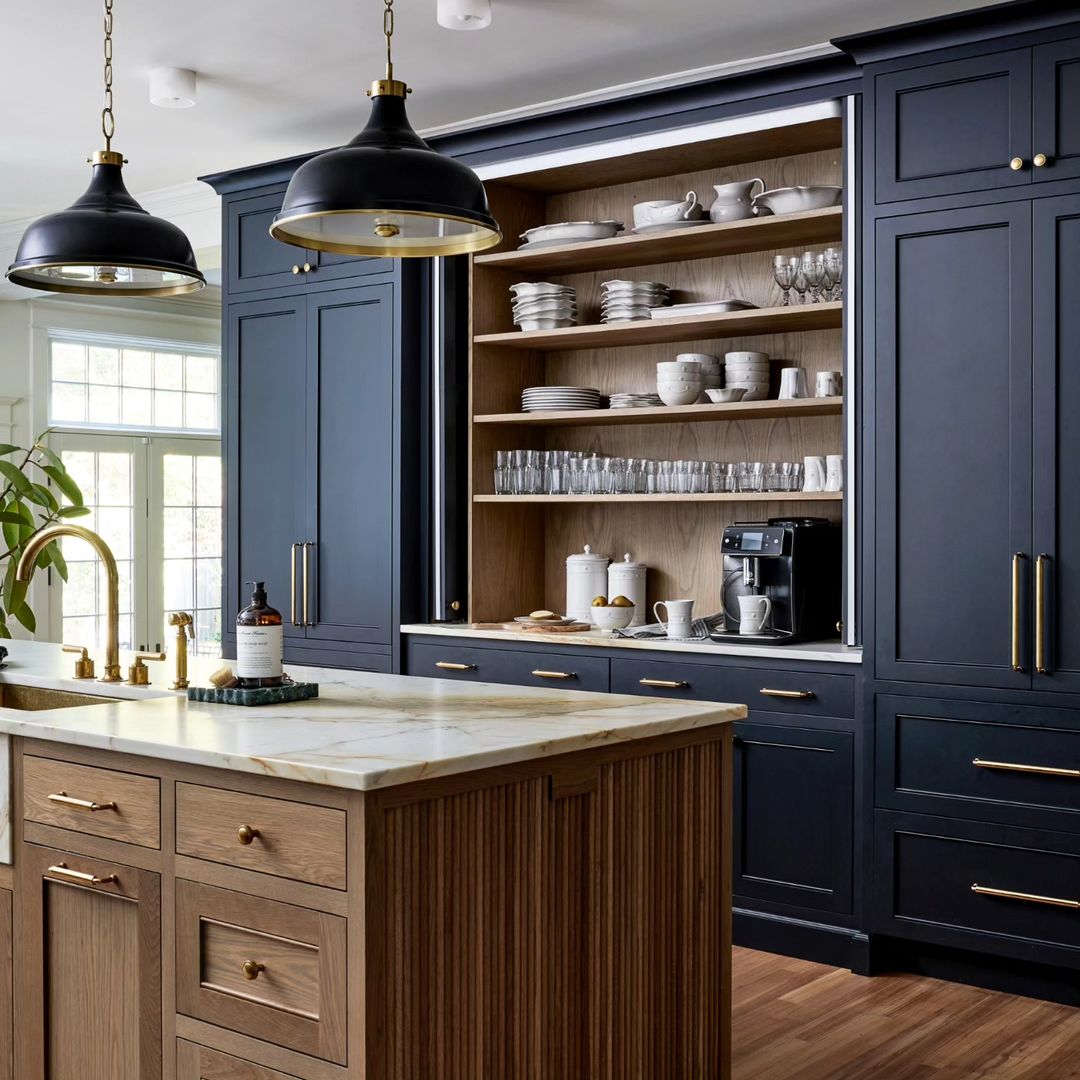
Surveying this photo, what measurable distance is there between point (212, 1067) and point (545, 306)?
3.12 m

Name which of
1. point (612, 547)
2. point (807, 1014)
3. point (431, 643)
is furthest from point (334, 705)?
point (612, 547)

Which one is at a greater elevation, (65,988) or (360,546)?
(360,546)

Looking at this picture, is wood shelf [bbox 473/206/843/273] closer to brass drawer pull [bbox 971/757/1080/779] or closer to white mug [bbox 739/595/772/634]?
white mug [bbox 739/595/772/634]

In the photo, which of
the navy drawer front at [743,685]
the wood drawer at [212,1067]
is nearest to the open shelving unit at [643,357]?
the navy drawer front at [743,685]

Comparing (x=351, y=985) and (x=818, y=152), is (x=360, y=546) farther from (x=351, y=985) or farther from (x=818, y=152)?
(x=351, y=985)

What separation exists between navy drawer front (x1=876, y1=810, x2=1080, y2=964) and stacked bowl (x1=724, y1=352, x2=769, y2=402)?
1433 millimetres

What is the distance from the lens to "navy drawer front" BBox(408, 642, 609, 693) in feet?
13.8

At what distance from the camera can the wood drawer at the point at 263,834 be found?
6.31ft

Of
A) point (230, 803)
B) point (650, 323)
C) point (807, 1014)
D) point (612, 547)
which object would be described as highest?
point (650, 323)

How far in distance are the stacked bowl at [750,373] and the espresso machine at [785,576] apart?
471 mm

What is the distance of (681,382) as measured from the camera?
433 centimetres

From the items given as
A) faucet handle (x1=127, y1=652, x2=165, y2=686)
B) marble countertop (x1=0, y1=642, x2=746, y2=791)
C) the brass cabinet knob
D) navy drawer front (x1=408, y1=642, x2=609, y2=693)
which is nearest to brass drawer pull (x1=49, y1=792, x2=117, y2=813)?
marble countertop (x1=0, y1=642, x2=746, y2=791)

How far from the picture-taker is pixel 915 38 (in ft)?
11.6

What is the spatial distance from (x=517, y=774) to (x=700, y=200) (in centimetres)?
301
